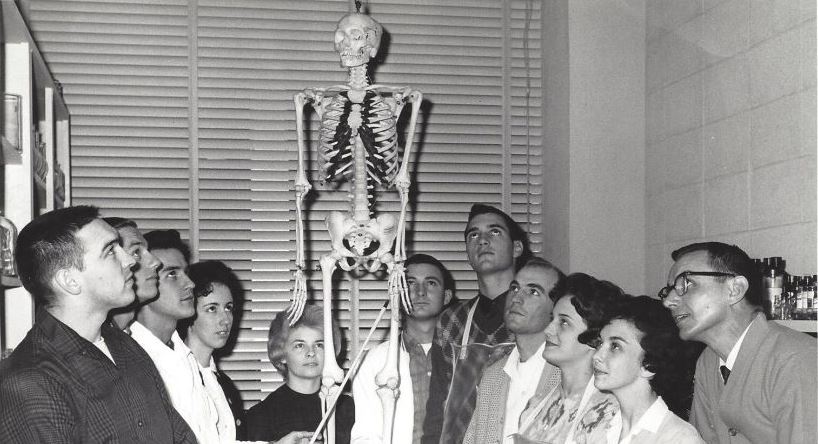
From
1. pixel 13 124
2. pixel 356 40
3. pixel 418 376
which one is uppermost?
pixel 356 40

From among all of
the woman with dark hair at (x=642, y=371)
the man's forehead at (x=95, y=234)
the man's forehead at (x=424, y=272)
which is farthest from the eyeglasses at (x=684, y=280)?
the man's forehead at (x=95, y=234)

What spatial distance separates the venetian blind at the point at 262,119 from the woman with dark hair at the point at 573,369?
195cm

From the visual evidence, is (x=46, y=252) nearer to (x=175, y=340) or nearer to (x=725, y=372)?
(x=175, y=340)

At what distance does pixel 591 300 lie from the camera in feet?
9.87

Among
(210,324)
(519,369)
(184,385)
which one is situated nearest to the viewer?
(184,385)

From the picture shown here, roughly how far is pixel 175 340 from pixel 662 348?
66.7 inches

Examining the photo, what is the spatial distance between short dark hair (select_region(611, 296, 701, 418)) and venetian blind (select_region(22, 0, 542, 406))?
226 cm

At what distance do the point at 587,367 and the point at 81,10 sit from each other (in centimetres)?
325

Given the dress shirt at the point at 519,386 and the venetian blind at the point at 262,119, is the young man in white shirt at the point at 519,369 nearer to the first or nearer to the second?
the dress shirt at the point at 519,386

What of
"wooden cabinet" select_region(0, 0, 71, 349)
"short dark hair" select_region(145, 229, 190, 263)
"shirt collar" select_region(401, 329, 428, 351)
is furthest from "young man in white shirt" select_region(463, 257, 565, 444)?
"wooden cabinet" select_region(0, 0, 71, 349)

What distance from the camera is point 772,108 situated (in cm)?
353

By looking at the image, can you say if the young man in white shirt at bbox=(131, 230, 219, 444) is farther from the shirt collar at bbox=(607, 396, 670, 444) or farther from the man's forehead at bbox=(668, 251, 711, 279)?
the man's forehead at bbox=(668, 251, 711, 279)

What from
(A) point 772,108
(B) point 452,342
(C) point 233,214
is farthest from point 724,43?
(C) point 233,214

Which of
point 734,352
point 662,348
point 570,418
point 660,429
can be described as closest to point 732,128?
point 734,352
